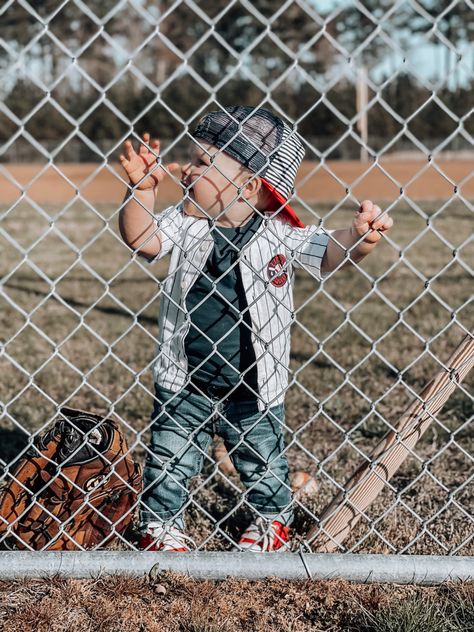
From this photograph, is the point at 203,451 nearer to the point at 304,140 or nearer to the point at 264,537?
the point at 264,537

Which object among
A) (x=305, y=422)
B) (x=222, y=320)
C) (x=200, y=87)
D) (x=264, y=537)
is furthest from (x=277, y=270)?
(x=200, y=87)

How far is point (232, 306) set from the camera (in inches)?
87.0

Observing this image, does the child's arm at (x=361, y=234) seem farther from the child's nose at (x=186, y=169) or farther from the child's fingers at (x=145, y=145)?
the child's fingers at (x=145, y=145)

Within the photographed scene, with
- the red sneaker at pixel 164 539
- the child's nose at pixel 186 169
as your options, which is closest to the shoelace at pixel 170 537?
the red sneaker at pixel 164 539

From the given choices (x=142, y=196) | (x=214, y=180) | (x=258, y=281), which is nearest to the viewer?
(x=142, y=196)

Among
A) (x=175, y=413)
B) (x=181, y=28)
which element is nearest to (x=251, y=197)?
(x=175, y=413)

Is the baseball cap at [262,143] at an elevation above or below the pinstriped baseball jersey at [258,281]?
above

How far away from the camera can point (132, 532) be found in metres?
2.61

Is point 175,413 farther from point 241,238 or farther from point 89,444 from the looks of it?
point 241,238

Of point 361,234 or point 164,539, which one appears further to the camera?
point 164,539

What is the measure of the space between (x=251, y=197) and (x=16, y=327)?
3686 mm

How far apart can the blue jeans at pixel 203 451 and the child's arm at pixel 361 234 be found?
532 millimetres

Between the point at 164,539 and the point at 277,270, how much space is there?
879 millimetres

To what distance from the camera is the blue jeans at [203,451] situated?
251 centimetres
